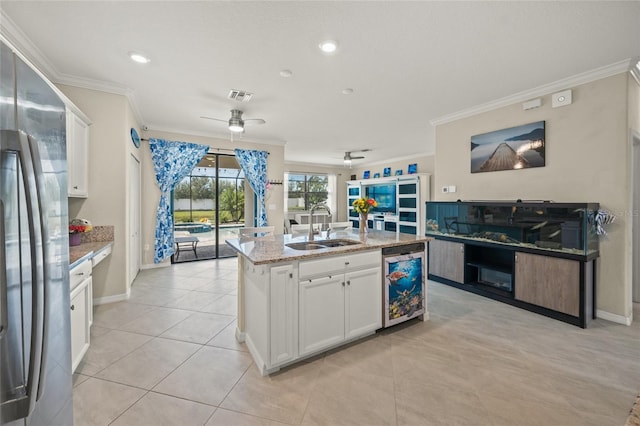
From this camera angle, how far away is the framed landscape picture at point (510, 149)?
334 centimetres

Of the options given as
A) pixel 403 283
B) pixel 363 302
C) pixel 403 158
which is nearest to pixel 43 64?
pixel 363 302

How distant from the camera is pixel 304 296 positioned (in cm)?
212

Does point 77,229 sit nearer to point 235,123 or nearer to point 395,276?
point 235,123

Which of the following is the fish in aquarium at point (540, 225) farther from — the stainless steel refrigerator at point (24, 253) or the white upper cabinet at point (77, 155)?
the white upper cabinet at point (77, 155)

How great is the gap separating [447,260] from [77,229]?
15.3 ft

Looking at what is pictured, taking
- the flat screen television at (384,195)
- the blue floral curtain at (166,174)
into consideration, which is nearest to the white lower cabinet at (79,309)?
the blue floral curtain at (166,174)

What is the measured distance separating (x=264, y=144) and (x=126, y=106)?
296 centimetres

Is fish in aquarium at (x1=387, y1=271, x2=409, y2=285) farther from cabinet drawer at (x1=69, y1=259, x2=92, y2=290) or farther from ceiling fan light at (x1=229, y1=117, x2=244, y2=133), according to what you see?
ceiling fan light at (x1=229, y1=117, x2=244, y2=133)

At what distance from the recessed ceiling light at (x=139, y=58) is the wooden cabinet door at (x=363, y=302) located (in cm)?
283

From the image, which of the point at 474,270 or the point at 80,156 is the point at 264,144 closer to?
the point at 80,156

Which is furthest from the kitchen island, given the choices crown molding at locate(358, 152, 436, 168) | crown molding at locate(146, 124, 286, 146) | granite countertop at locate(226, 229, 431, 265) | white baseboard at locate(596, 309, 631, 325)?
crown molding at locate(358, 152, 436, 168)

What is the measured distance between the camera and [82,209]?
318cm

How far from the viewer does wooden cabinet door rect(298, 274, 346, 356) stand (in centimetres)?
212

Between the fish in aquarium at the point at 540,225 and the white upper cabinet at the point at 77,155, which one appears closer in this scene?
the white upper cabinet at the point at 77,155
